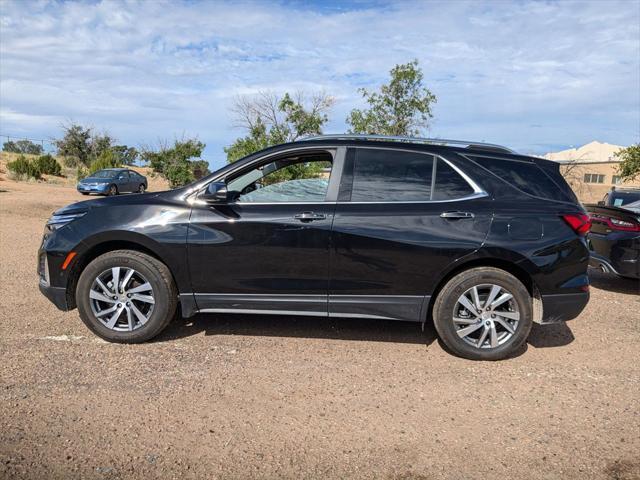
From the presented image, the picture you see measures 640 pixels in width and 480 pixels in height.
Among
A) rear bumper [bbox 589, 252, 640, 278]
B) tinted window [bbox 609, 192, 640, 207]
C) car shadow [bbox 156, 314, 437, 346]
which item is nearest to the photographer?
car shadow [bbox 156, 314, 437, 346]

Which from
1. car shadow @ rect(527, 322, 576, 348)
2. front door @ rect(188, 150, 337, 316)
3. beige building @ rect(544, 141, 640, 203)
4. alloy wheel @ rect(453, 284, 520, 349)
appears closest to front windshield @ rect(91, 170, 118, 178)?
beige building @ rect(544, 141, 640, 203)

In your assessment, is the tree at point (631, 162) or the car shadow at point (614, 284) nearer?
the car shadow at point (614, 284)

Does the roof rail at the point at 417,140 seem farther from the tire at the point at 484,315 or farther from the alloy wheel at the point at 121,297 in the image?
the alloy wheel at the point at 121,297

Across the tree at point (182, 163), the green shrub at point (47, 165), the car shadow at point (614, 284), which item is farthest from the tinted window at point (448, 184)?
the green shrub at point (47, 165)

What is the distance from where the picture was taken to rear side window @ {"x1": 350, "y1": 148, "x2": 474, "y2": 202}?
4461mm

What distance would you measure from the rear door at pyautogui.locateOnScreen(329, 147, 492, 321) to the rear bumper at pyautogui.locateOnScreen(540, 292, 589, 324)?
807 millimetres

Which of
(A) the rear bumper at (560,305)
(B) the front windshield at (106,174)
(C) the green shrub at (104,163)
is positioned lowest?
(A) the rear bumper at (560,305)

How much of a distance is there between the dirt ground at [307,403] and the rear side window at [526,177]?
1.46 metres

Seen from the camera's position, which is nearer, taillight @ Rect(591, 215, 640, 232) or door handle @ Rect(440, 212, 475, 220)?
door handle @ Rect(440, 212, 475, 220)

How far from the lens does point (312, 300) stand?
14.5ft

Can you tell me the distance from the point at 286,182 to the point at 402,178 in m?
1.04

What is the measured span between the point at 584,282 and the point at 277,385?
2752 millimetres

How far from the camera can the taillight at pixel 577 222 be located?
4.40 metres

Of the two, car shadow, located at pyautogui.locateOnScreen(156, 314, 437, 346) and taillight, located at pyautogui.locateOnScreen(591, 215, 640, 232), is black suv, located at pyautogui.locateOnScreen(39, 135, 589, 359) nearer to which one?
car shadow, located at pyautogui.locateOnScreen(156, 314, 437, 346)
